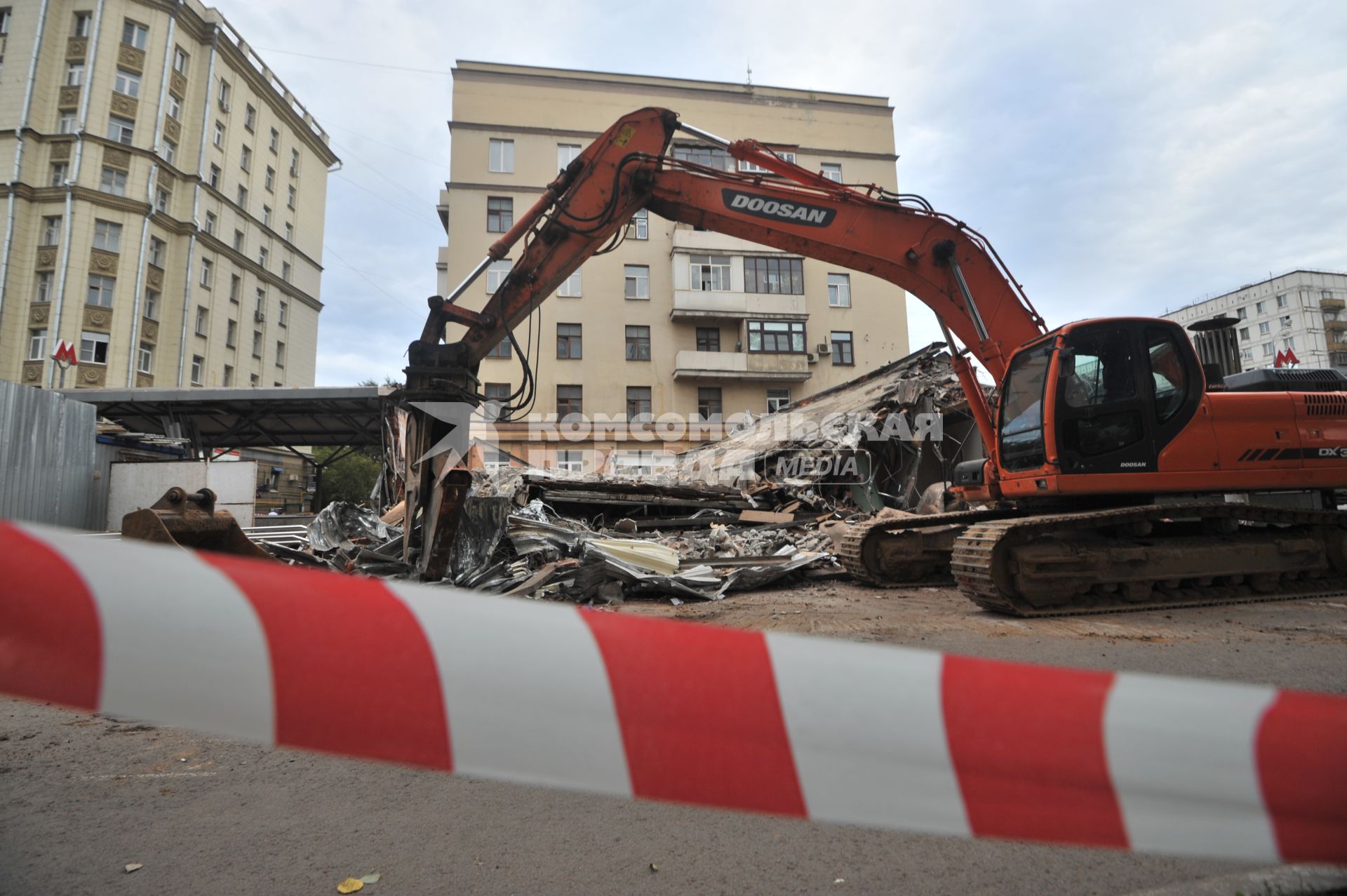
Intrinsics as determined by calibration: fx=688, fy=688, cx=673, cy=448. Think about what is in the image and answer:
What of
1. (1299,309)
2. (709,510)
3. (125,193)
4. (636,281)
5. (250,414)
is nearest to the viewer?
(709,510)

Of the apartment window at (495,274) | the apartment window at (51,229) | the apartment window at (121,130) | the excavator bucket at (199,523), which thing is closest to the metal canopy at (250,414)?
the apartment window at (495,274)

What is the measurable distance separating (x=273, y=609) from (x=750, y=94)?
37306mm

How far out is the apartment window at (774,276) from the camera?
102ft

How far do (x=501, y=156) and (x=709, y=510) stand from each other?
24.4 meters

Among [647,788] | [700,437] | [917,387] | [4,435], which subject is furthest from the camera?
[700,437]

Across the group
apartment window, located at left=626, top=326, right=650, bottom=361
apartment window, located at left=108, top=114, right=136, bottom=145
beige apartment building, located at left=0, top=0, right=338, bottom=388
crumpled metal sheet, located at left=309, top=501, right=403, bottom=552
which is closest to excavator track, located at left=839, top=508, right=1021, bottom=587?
crumpled metal sheet, located at left=309, top=501, right=403, bottom=552

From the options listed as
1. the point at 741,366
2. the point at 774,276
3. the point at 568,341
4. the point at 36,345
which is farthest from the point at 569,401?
the point at 36,345

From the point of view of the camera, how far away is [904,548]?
8273mm

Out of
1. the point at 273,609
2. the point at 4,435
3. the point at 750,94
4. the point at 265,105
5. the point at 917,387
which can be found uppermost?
the point at 265,105

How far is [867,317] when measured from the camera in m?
32.3

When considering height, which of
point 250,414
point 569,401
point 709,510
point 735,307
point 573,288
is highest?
point 573,288

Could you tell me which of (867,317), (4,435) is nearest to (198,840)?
(4,435)

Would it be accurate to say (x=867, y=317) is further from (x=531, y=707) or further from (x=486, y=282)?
(x=531, y=707)

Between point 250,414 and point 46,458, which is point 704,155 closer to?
point 250,414
